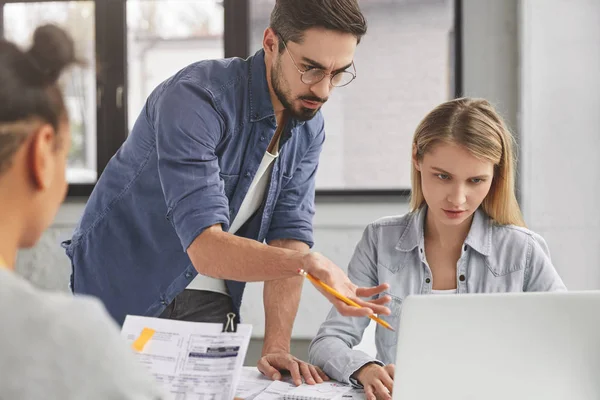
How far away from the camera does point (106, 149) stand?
3480 mm

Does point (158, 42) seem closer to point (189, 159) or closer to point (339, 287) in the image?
point (189, 159)

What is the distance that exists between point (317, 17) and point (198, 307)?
766 millimetres

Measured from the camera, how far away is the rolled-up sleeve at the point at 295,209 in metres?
1.85

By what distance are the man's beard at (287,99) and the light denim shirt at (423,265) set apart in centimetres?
37

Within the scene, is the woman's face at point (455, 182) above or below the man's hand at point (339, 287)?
above

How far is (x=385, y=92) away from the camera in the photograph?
3.33 metres

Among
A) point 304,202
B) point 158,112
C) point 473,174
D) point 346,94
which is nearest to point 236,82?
point 158,112

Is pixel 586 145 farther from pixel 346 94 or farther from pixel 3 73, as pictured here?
pixel 3 73

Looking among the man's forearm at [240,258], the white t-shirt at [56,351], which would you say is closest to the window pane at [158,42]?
the man's forearm at [240,258]

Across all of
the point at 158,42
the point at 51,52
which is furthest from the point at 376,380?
the point at 158,42

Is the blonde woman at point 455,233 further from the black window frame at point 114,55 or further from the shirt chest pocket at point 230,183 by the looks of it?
the black window frame at point 114,55

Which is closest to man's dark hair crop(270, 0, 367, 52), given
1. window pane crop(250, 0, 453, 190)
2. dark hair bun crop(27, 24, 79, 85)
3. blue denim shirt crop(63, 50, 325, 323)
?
blue denim shirt crop(63, 50, 325, 323)

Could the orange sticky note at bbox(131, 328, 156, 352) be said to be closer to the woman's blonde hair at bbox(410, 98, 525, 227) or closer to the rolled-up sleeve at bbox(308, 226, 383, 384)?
the rolled-up sleeve at bbox(308, 226, 383, 384)

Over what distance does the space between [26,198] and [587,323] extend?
78 centimetres
